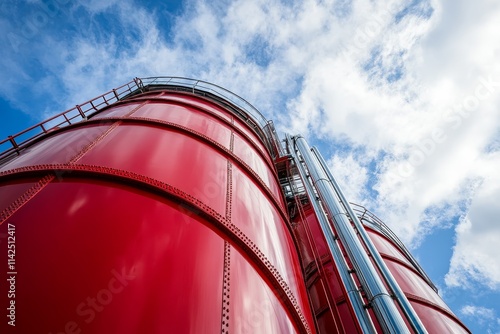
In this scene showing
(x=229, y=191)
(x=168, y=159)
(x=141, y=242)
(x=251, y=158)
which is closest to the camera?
(x=141, y=242)

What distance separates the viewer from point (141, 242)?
7.82 feet

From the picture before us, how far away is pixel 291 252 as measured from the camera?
4.27 meters

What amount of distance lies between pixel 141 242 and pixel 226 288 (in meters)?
0.79

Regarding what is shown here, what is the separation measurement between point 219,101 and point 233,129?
10.2 ft

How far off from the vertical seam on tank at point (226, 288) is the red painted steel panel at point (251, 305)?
0.03 metres

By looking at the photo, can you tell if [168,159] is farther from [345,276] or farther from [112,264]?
[345,276]

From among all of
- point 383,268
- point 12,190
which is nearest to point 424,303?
point 383,268

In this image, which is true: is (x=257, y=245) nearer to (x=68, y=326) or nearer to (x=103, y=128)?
(x=68, y=326)

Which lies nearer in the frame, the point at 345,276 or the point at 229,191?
the point at 229,191

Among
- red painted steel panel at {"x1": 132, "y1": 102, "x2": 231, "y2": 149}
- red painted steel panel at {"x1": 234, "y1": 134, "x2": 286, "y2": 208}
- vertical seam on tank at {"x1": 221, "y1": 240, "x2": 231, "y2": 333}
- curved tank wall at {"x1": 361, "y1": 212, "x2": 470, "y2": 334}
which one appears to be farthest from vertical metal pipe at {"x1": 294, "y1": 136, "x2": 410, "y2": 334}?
curved tank wall at {"x1": 361, "y1": 212, "x2": 470, "y2": 334}

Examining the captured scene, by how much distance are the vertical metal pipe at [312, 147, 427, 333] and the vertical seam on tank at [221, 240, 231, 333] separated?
207 centimetres

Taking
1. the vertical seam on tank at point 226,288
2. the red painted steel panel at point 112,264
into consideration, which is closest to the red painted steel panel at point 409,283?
the vertical seam on tank at point 226,288

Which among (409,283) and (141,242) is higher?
(409,283)

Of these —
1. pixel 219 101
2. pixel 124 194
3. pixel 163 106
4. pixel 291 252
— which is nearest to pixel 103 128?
pixel 163 106
